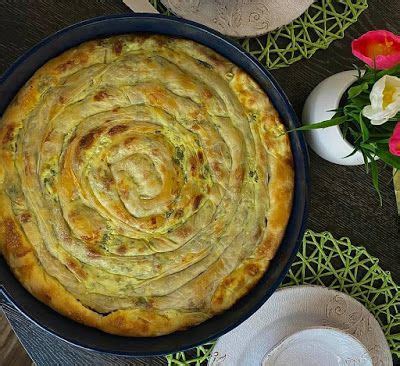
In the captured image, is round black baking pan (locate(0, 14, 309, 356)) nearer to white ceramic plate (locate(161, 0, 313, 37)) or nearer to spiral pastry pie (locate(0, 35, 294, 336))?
spiral pastry pie (locate(0, 35, 294, 336))

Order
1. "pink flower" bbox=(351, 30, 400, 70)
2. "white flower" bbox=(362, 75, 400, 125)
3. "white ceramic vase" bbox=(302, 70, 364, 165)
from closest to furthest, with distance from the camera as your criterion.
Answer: "white flower" bbox=(362, 75, 400, 125) → "pink flower" bbox=(351, 30, 400, 70) → "white ceramic vase" bbox=(302, 70, 364, 165)

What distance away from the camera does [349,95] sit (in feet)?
4.67

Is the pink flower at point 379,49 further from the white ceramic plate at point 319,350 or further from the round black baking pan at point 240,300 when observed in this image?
the white ceramic plate at point 319,350

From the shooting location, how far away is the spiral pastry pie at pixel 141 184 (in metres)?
1.43

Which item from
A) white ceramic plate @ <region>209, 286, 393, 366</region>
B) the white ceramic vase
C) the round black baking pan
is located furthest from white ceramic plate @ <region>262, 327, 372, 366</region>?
the white ceramic vase

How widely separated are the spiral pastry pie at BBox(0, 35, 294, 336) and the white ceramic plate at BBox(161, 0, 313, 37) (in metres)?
0.17

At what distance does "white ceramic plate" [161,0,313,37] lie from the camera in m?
1.66

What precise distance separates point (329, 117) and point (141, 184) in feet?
1.62

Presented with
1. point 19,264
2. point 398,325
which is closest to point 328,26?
point 398,325

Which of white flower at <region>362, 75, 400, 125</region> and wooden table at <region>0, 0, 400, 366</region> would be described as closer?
white flower at <region>362, 75, 400, 125</region>

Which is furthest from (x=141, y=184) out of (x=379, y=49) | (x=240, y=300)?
(x=379, y=49)

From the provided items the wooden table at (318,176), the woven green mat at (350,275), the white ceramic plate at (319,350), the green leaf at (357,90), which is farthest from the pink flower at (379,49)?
the white ceramic plate at (319,350)

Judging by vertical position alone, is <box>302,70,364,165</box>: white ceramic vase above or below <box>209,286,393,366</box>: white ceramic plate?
above

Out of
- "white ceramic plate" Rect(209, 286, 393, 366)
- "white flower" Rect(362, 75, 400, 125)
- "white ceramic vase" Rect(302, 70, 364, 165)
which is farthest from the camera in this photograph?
"white ceramic plate" Rect(209, 286, 393, 366)
